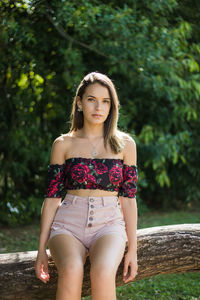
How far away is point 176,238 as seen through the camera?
302 cm

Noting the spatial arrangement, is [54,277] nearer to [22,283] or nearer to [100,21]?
[22,283]

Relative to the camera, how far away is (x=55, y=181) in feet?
8.85

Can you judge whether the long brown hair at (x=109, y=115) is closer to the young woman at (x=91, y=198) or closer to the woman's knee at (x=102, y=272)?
the young woman at (x=91, y=198)

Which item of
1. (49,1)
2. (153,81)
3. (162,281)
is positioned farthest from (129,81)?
(162,281)

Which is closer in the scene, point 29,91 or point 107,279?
point 107,279

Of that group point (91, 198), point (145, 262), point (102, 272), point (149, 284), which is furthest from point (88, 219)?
point (149, 284)

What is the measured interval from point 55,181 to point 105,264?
2.20 feet

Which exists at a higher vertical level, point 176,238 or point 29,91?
point 29,91

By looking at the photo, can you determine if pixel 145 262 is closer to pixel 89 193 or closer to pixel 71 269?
pixel 89 193

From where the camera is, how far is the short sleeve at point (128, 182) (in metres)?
2.72

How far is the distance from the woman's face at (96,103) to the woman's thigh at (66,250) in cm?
78

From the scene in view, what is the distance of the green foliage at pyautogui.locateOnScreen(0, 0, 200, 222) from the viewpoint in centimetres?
495

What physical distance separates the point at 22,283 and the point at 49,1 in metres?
3.40

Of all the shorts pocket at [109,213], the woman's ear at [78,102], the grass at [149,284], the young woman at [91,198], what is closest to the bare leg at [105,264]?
the young woman at [91,198]
